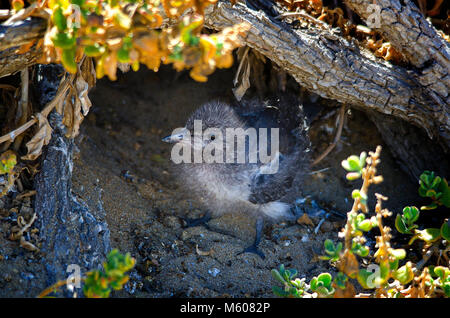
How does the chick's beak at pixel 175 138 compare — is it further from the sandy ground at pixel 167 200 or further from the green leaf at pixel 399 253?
the green leaf at pixel 399 253

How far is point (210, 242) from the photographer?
3.43m

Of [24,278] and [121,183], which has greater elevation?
[24,278]

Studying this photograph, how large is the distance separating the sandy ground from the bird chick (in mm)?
162

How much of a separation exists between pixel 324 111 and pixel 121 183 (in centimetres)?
201

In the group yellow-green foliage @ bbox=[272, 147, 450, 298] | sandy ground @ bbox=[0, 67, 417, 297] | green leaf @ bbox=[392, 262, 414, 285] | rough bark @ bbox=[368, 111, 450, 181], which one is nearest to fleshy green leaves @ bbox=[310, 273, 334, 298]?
yellow-green foliage @ bbox=[272, 147, 450, 298]

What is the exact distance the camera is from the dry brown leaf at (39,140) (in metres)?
2.79

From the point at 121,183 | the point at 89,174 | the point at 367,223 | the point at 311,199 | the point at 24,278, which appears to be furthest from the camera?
the point at 311,199

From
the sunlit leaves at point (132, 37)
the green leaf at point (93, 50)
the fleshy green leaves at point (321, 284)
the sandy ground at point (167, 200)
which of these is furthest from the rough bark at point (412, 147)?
the green leaf at point (93, 50)

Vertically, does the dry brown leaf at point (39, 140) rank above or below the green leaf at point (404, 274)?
above

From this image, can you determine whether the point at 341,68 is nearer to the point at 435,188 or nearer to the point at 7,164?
the point at 435,188

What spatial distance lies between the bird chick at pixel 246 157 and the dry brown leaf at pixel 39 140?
103 centimetres

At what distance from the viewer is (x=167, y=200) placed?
148 inches
